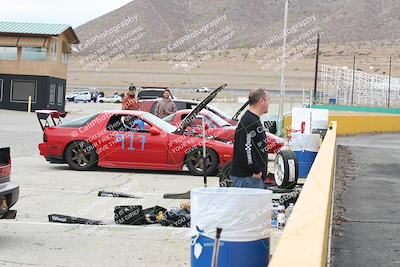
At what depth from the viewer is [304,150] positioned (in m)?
14.9

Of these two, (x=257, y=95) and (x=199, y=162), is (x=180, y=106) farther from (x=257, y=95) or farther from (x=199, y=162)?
(x=257, y=95)

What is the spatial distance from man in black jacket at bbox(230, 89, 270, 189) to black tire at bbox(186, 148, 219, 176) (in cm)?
724

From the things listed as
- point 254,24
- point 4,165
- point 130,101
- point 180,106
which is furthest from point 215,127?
point 254,24

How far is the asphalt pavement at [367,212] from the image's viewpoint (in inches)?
323

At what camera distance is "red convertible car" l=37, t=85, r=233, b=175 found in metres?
14.9

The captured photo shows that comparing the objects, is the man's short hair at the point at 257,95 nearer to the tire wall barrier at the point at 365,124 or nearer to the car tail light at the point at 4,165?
the car tail light at the point at 4,165

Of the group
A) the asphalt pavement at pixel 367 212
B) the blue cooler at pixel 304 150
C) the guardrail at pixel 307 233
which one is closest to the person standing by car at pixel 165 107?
the asphalt pavement at pixel 367 212

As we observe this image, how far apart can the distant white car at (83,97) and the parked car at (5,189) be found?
7162 cm

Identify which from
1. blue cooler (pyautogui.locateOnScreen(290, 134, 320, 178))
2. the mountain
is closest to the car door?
blue cooler (pyautogui.locateOnScreen(290, 134, 320, 178))

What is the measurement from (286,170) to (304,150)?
346cm

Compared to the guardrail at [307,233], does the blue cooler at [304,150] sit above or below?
above

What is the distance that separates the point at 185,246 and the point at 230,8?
627 ft

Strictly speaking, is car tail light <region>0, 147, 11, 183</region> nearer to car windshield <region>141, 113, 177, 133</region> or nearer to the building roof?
car windshield <region>141, 113, 177, 133</region>

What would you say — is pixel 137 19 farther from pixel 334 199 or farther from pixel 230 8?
pixel 334 199
